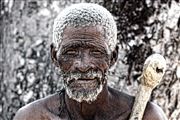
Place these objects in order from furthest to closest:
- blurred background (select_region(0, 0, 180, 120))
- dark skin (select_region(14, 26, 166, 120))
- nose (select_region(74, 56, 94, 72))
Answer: blurred background (select_region(0, 0, 180, 120)) → dark skin (select_region(14, 26, 166, 120)) → nose (select_region(74, 56, 94, 72))

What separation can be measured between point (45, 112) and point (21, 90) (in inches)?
55.3

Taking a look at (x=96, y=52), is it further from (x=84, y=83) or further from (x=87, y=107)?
(x=87, y=107)

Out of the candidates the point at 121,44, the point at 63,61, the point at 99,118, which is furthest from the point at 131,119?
the point at 121,44

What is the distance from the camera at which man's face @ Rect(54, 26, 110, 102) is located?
13.2 feet

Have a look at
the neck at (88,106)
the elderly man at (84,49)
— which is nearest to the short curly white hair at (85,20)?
the elderly man at (84,49)

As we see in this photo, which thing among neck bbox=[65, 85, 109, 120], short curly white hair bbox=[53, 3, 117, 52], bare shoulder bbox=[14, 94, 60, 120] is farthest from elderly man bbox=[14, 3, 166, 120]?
bare shoulder bbox=[14, 94, 60, 120]

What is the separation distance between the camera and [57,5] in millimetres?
5758

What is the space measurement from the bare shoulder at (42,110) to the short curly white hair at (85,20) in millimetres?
392

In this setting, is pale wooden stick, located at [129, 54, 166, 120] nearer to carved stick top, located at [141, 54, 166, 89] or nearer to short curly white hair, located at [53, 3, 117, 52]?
carved stick top, located at [141, 54, 166, 89]

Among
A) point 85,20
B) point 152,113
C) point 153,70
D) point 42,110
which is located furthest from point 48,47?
point 85,20

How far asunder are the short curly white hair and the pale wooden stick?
23 cm

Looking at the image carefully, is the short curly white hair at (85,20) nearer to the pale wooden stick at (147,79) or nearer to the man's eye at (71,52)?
the man's eye at (71,52)

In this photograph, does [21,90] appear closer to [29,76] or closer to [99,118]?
[29,76]

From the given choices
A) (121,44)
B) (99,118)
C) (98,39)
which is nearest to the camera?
(98,39)
